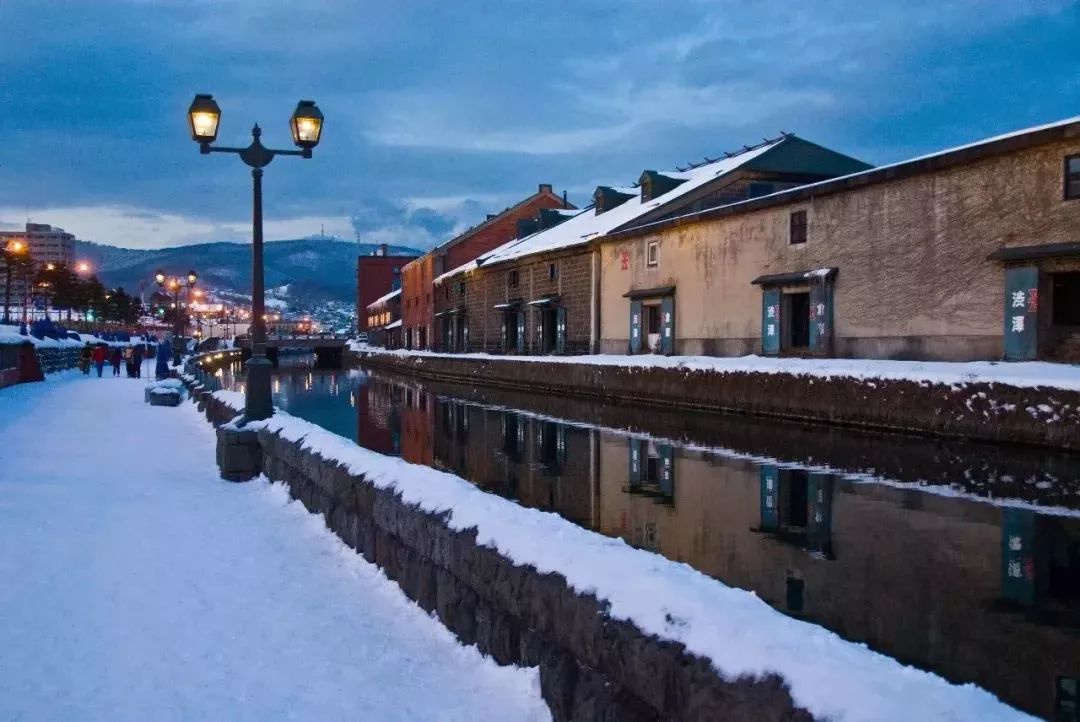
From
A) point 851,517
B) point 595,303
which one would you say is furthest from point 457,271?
point 851,517

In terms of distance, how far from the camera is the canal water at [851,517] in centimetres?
551

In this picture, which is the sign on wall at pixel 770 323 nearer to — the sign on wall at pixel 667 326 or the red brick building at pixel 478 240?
the sign on wall at pixel 667 326

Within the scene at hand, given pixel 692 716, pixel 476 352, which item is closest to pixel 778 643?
pixel 692 716

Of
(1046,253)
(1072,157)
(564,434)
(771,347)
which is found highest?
(1072,157)

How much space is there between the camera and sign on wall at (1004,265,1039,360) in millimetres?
17250

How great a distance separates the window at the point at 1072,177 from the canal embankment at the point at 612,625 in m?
15.8

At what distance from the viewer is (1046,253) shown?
1695 cm

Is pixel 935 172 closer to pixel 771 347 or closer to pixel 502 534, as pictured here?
pixel 771 347

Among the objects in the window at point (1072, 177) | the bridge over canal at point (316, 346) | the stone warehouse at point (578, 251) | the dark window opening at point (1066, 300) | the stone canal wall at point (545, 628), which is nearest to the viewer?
the stone canal wall at point (545, 628)

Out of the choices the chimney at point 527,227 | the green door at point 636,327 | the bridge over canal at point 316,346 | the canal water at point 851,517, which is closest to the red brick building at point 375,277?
the bridge over canal at point 316,346

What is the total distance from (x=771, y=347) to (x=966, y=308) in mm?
6464

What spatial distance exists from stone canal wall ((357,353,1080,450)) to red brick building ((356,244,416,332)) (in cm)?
6847

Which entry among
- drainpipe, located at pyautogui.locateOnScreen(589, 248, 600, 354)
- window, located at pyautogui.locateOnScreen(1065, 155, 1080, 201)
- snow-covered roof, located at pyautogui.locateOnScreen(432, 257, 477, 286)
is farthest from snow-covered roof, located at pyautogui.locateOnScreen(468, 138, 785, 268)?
window, located at pyautogui.locateOnScreen(1065, 155, 1080, 201)

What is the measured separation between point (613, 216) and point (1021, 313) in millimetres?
22792
